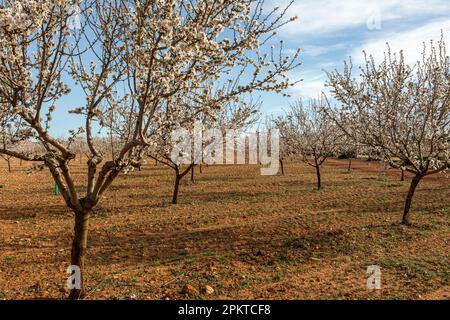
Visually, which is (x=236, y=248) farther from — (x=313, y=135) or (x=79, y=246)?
(x=313, y=135)

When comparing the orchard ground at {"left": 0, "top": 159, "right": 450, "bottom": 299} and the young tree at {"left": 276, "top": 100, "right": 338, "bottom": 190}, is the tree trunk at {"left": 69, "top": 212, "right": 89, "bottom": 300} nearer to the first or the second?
the orchard ground at {"left": 0, "top": 159, "right": 450, "bottom": 299}

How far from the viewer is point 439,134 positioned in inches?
422

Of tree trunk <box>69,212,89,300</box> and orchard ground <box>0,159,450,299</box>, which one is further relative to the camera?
orchard ground <box>0,159,450,299</box>

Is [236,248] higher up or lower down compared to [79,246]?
lower down

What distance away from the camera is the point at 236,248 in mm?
9297

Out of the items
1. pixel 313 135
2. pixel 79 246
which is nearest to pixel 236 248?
pixel 79 246

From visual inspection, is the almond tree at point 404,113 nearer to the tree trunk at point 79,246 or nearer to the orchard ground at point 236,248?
the orchard ground at point 236,248

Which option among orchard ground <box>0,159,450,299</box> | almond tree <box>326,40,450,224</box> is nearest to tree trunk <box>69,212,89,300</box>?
orchard ground <box>0,159,450,299</box>

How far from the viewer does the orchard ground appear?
6.83 metres

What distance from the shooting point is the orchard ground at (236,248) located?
683cm

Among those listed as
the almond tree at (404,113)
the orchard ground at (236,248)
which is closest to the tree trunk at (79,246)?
the orchard ground at (236,248)

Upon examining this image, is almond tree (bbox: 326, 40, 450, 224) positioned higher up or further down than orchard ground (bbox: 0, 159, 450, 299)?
higher up

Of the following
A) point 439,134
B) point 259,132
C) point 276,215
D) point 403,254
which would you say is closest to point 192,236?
point 276,215

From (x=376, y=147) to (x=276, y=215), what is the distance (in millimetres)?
4339
